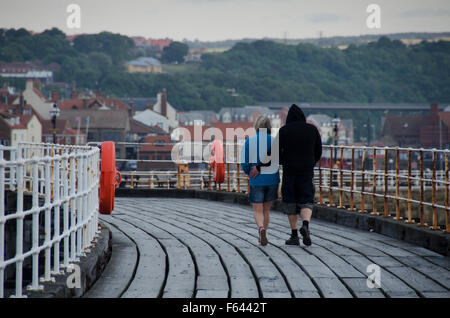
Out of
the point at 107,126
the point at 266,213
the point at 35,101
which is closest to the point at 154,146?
the point at 107,126

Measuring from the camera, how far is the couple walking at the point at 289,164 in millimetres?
Answer: 9375

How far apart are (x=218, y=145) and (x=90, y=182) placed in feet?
28.0

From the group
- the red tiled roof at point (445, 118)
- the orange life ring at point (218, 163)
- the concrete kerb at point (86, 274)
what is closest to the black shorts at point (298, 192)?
the concrete kerb at point (86, 274)

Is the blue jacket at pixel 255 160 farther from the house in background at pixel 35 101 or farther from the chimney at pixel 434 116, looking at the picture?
the chimney at pixel 434 116

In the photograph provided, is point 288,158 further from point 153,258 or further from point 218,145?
point 218,145

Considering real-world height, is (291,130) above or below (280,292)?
above

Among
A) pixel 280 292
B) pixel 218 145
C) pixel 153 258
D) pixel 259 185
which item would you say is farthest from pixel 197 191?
pixel 280 292

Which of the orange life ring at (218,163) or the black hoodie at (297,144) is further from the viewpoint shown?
the orange life ring at (218,163)

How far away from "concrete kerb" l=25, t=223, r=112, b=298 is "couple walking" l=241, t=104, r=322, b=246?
198cm

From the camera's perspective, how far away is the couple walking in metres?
9.38

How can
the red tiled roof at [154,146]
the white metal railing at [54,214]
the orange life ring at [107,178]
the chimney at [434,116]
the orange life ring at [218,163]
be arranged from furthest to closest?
1. the chimney at [434,116]
2. the red tiled roof at [154,146]
3. the orange life ring at [218,163]
4. the orange life ring at [107,178]
5. the white metal railing at [54,214]

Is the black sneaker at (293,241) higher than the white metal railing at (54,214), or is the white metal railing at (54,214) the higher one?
the white metal railing at (54,214)
